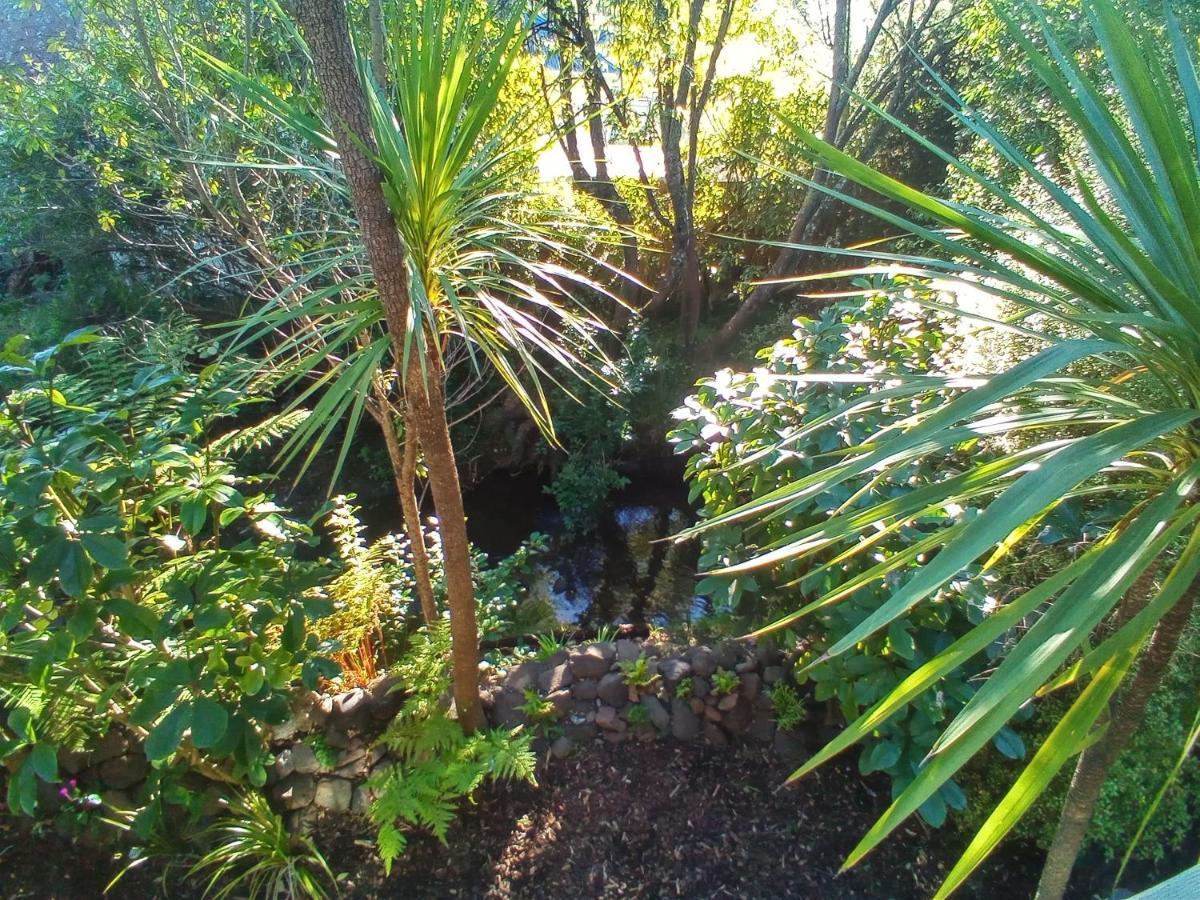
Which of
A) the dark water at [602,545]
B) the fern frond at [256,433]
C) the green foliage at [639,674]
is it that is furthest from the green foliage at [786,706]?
the dark water at [602,545]

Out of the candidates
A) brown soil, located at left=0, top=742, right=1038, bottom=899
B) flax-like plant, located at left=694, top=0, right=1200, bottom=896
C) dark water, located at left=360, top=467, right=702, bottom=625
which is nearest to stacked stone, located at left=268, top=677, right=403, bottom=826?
brown soil, located at left=0, top=742, right=1038, bottom=899

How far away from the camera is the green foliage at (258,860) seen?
2.09m

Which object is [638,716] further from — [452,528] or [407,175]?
[407,175]

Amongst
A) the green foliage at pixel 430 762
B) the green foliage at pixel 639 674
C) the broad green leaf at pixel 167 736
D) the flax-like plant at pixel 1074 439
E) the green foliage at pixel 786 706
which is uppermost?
the flax-like plant at pixel 1074 439

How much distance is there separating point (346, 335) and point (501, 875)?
68.1 inches

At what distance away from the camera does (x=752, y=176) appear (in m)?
7.06

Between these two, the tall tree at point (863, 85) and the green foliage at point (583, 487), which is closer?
the tall tree at point (863, 85)

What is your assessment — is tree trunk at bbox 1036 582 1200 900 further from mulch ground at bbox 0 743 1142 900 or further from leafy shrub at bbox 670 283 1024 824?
mulch ground at bbox 0 743 1142 900

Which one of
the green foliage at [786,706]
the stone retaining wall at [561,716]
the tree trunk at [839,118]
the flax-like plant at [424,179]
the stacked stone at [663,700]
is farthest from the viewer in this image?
the tree trunk at [839,118]

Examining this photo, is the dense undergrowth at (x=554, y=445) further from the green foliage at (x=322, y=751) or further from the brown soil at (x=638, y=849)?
the brown soil at (x=638, y=849)

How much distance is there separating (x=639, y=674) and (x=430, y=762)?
2.71 feet

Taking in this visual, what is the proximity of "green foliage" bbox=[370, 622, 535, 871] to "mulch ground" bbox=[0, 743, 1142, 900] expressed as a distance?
129 millimetres

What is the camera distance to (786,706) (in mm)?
2576

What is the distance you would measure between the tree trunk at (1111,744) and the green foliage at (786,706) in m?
1.06
